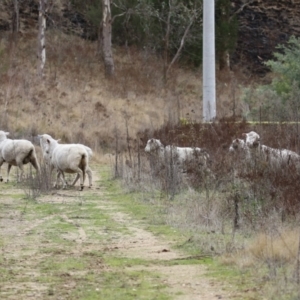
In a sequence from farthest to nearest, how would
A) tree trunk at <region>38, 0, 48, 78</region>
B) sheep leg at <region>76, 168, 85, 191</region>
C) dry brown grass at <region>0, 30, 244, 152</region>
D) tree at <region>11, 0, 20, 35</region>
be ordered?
1. tree at <region>11, 0, 20, 35</region>
2. tree trunk at <region>38, 0, 48, 78</region>
3. dry brown grass at <region>0, 30, 244, 152</region>
4. sheep leg at <region>76, 168, 85, 191</region>

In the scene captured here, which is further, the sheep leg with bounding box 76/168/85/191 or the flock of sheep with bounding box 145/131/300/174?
the sheep leg with bounding box 76/168/85/191

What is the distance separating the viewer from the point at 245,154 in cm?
1550

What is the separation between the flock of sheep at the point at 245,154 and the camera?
45.2 ft

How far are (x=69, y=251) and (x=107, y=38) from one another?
103 feet

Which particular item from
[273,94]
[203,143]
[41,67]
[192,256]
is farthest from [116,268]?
[41,67]

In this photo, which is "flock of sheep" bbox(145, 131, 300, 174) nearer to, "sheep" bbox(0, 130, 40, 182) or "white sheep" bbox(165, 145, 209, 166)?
"white sheep" bbox(165, 145, 209, 166)

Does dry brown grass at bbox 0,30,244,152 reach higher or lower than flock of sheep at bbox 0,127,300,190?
higher

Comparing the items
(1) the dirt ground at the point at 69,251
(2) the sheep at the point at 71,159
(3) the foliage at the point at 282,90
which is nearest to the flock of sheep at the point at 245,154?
(2) the sheep at the point at 71,159

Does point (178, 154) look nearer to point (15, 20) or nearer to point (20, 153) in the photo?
point (20, 153)

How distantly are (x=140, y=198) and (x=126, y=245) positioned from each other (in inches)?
222

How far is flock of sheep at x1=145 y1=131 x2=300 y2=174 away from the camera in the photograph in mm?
13778

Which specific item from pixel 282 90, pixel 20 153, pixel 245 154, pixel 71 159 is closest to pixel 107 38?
pixel 282 90

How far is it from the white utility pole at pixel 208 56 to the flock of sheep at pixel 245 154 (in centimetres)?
853

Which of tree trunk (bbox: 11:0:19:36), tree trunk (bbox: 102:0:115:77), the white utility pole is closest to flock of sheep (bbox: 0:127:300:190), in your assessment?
the white utility pole
